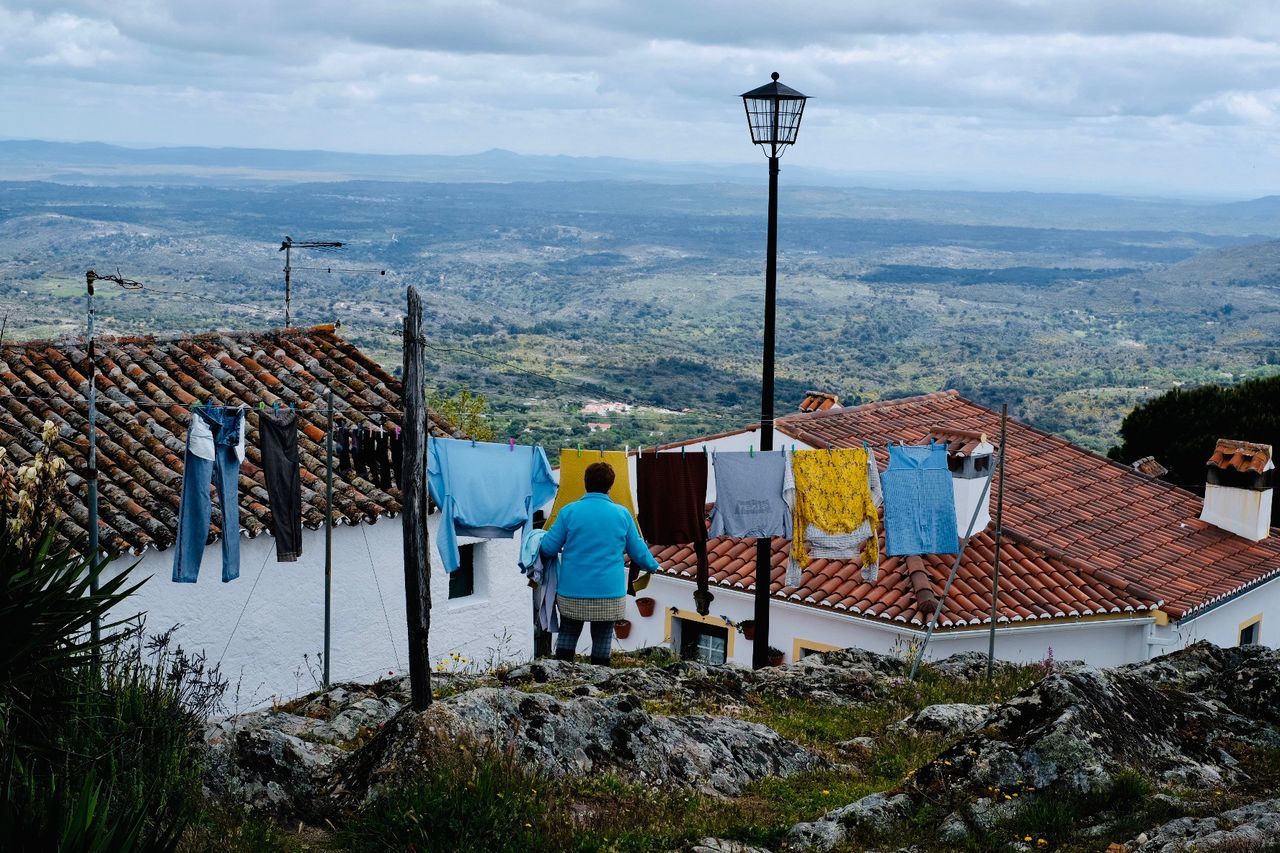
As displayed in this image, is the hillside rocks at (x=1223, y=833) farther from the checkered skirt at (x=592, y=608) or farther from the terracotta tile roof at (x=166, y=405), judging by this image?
the terracotta tile roof at (x=166, y=405)

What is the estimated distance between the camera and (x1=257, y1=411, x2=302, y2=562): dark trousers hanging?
13.6 meters

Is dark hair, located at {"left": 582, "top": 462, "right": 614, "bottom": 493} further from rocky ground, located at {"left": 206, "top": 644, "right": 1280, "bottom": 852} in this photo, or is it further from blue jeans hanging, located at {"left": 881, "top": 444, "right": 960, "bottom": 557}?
blue jeans hanging, located at {"left": 881, "top": 444, "right": 960, "bottom": 557}

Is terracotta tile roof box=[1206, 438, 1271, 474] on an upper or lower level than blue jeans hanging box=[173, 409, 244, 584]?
lower

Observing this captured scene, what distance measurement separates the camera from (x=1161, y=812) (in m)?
7.07

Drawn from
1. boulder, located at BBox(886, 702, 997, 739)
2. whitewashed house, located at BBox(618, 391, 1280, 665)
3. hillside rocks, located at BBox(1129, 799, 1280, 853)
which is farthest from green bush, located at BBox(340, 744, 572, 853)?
whitewashed house, located at BBox(618, 391, 1280, 665)

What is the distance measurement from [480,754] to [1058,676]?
381cm

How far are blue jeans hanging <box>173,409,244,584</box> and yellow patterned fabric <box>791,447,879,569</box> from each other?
19.2 feet

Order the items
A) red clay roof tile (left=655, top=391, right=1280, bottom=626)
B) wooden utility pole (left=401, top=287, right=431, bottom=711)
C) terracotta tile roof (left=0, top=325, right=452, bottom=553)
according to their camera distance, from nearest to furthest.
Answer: wooden utility pole (left=401, top=287, right=431, bottom=711) → terracotta tile roof (left=0, top=325, right=452, bottom=553) → red clay roof tile (left=655, top=391, right=1280, bottom=626)

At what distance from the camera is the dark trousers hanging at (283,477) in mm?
13602

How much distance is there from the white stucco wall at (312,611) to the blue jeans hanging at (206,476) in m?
1.15

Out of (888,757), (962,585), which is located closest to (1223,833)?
(888,757)

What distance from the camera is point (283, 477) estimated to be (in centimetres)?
1366

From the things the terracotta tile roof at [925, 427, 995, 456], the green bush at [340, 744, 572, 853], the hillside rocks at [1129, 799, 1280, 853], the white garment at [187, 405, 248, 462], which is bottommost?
the terracotta tile roof at [925, 427, 995, 456]

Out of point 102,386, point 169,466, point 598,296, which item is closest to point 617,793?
point 169,466
